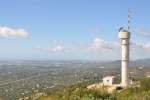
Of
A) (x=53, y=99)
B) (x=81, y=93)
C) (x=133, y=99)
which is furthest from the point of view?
(x=53, y=99)

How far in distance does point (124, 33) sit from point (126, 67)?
5879 millimetres

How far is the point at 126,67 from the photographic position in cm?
5403

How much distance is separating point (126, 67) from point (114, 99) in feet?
79.7

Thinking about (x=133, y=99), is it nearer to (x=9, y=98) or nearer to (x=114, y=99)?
(x=114, y=99)

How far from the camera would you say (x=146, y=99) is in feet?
90.5

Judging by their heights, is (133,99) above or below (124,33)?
below

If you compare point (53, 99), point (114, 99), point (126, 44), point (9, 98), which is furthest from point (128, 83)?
point (9, 98)

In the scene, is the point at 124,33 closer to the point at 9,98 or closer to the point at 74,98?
the point at 74,98

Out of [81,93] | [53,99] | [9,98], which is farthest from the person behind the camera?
[9,98]

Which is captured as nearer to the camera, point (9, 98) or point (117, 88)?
point (117, 88)

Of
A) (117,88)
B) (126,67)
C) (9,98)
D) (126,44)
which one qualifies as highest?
(126,44)

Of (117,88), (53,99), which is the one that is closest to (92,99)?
(53,99)

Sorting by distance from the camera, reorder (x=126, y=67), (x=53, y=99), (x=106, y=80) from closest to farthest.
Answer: (x=53, y=99), (x=126, y=67), (x=106, y=80)

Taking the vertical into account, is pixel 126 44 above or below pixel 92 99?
above
